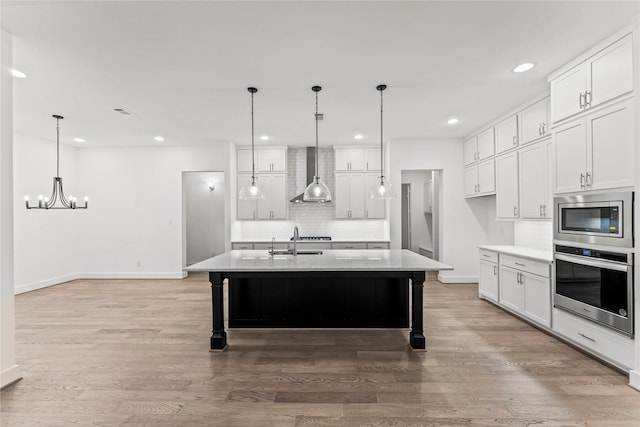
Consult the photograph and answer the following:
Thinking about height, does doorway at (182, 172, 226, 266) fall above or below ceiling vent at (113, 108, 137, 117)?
below

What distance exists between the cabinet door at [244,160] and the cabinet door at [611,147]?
549 centimetres

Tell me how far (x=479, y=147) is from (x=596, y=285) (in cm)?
339

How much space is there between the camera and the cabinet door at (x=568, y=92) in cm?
306

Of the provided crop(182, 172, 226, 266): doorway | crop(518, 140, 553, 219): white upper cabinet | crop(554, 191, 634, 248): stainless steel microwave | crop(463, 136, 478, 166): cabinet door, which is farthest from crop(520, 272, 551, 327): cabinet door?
crop(182, 172, 226, 266): doorway

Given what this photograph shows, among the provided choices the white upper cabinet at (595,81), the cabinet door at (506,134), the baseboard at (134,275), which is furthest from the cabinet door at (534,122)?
the baseboard at (134,275)

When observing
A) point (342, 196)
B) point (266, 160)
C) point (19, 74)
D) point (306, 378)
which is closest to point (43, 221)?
point (19, 74)

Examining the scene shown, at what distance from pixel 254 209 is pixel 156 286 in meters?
2.35

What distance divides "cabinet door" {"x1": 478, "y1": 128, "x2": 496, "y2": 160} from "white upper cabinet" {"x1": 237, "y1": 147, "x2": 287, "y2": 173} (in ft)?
12.0

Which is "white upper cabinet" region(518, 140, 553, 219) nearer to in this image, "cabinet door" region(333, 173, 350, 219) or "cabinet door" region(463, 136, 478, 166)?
"cabinet door" region(463, 136, 478, 166)

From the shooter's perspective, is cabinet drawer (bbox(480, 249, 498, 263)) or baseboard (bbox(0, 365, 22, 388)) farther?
cabinet drawer (bbox(480, 249, 498, 263))

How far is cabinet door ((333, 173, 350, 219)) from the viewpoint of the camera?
6.74 metres

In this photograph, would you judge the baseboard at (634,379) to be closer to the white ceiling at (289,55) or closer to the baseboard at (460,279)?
the white ceiling at (289,55)

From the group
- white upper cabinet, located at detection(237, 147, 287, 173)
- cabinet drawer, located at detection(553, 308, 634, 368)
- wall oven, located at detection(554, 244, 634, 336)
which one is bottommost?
cabinet drawer, located at detection(553, 308, 634, 368)

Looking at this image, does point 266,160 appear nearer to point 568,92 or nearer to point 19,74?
point 19,74
